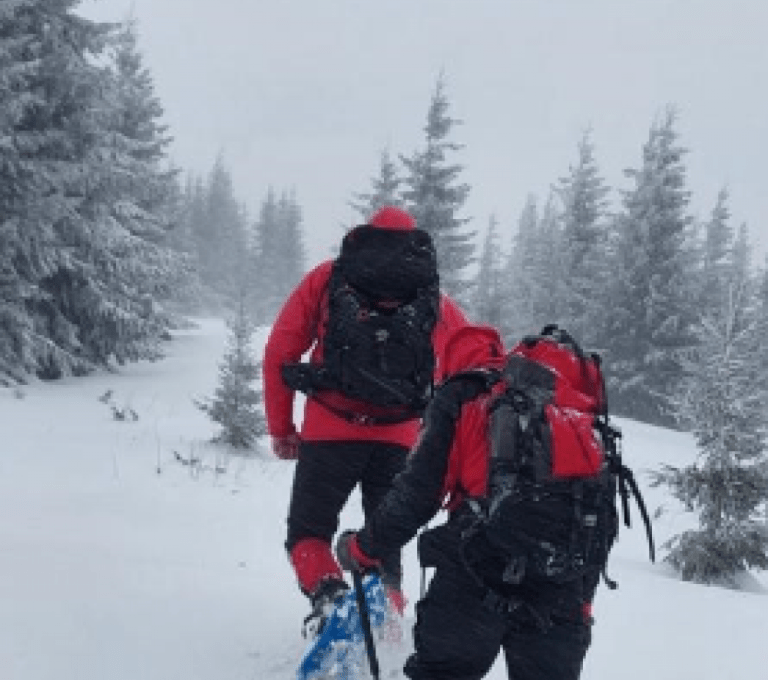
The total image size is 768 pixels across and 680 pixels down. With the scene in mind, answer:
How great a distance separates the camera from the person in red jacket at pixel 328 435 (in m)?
4.49

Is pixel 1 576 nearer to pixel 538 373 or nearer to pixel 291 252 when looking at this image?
pixel 538 373

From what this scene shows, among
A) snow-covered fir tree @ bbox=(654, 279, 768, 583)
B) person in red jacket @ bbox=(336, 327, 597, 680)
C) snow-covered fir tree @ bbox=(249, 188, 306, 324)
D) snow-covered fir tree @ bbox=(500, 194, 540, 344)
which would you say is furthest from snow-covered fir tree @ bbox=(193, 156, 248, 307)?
person in red jacket @ bbox=(336, 327, 597, 680)

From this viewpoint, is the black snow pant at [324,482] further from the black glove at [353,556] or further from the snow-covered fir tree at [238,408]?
the snow-covered fir tree at [238,408]

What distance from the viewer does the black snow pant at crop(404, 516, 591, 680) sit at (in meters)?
3.10

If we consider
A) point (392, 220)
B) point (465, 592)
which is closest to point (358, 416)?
point (392, 220)

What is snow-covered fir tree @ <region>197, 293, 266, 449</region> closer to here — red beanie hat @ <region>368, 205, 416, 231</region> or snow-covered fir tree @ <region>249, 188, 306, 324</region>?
red beanie hat @ <region>368, 205, 416, 231</region>

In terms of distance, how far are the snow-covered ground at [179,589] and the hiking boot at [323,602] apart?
382 mm

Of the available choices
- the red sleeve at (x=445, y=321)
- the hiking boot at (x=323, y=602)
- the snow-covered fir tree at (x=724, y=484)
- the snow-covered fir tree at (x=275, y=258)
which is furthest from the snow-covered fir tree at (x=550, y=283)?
the snow-covered fir tree at (x=275, y=258)

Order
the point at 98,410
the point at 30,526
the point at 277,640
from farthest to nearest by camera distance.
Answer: the point at 98,410, the point at 30,526, the point at 277,640

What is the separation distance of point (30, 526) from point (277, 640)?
2.75 metres

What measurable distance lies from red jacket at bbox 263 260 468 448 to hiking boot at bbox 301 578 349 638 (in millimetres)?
793

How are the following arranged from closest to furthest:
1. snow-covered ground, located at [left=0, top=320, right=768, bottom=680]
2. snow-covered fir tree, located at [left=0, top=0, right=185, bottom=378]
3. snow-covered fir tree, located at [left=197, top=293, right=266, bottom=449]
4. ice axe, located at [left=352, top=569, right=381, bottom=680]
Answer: ice axe, located at [left=352, top=569, right=381, bottom=680]
snow-covered ground, located at [left=0, top=320, right=768, bottom=680]
snow-covered fir tree, located at [left=197, top=293, right=266, bottom=449]
snow-covered fir tree, located at [left=0, top=0, right=185, bottom=378]

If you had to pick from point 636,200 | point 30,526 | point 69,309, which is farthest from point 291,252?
point 30,526

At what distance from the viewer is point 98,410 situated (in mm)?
15430
